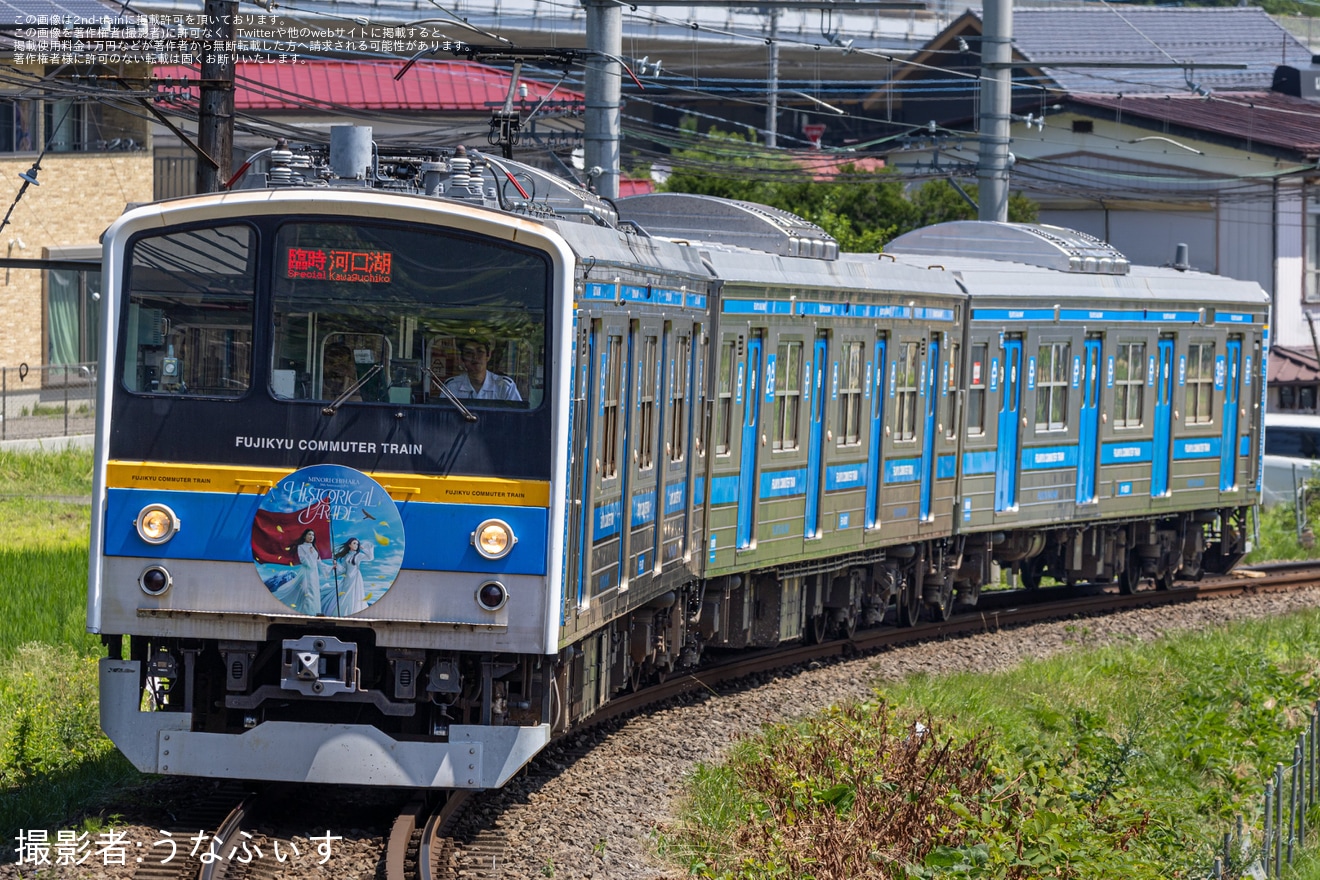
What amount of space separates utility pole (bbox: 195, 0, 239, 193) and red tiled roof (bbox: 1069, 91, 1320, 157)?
26.2 m

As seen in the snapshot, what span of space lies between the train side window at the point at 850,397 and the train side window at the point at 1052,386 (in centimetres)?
321

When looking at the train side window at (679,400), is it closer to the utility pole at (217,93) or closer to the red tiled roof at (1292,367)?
the utility pole at (217,93)

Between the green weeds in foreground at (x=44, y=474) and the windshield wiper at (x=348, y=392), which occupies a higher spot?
the windshield wiper at (x=348, y=392)

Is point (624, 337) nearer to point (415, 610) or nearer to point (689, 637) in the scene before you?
point (415, 610)

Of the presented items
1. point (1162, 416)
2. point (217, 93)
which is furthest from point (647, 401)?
point (1162, 416)

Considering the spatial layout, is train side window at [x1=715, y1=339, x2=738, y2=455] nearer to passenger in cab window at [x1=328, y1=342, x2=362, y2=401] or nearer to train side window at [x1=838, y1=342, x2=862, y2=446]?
train side window at [x1=838, y1=342, x2=862, y2=446]

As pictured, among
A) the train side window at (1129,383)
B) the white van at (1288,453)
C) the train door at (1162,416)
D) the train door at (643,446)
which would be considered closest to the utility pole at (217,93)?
the train door at (643,446)

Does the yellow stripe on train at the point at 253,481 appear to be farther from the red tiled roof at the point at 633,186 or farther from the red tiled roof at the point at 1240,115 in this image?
the red tiled roof at the point at 633,186

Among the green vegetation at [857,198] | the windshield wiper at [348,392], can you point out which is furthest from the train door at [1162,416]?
the green vegetation at [857,198]

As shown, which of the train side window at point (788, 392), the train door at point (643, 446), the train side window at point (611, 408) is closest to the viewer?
the train side window at point (611, 408)

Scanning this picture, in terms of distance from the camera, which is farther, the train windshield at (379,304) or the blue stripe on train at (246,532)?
the train windshield at (379,304)

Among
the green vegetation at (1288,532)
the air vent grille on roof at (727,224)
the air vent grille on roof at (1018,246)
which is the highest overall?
the air vent grille on roof at (1018,246)

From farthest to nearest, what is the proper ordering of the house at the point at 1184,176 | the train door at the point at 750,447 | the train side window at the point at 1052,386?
the house at the point at 1184,176 < the train side window at the point at 1052,386 < the train door at the point at 750,447

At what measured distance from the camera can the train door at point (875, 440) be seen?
1566cm
